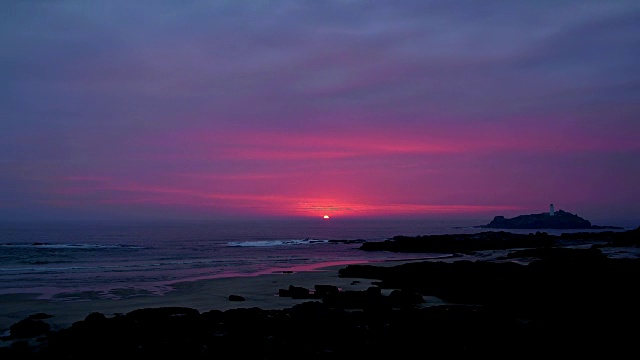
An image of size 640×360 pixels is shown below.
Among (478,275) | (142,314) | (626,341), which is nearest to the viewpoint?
(626,341)

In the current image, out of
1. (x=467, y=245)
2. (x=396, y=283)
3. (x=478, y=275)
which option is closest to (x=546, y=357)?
(x=478, y=275)

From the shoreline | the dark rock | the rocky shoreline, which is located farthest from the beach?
the rocky shoreline

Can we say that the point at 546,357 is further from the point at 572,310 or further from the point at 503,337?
the point at 572,310

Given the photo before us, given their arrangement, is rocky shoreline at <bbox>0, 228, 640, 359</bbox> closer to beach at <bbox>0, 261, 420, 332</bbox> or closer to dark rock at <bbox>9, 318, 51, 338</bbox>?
dark rock at <bbox>9, 318, 51, 338</bbox>

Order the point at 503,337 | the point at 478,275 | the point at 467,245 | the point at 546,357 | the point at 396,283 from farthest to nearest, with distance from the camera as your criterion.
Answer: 1. the point at 467,245
2. the point at 396,283
3. the point at 478,275
4. the point at 503,337
5. the point at 546,357

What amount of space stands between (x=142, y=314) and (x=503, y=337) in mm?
11437

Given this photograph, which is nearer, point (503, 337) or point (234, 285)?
point (503, 337)

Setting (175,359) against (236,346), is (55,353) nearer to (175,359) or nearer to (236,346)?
(175,359)

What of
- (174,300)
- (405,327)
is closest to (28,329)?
(174,300)

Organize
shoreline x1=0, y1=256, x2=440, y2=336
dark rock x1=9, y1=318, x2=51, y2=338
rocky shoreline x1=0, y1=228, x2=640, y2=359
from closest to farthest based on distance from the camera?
rocky shoreline x1=0, y1=228, x2=640, y2=359 → dark rock x1=9, y1=318, x2=51, y2=338 → shoreline x1=0, y1=256, x2=440, y2=336

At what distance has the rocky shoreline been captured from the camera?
461 inches

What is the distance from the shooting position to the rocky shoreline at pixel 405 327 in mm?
11711

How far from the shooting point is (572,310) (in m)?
15.3

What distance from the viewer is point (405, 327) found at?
545 inches
